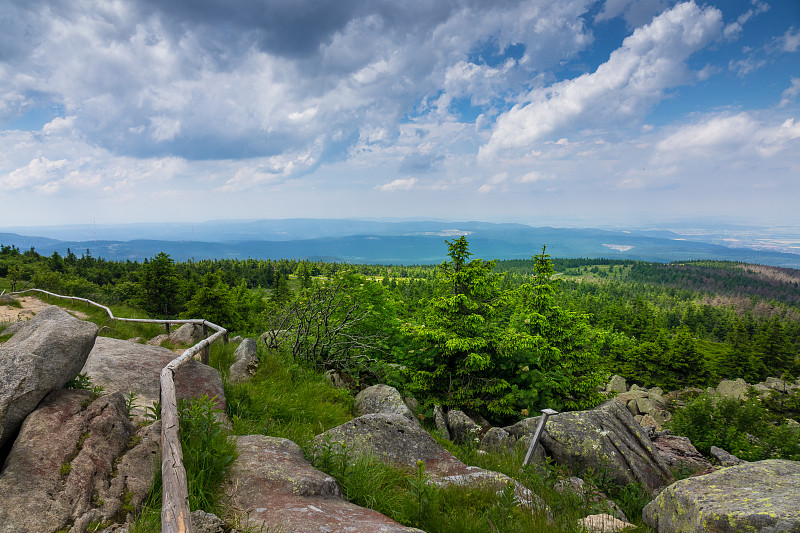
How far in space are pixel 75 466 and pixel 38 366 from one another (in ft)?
4.59

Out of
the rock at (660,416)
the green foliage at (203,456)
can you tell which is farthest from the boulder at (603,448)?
the rock at (660,416)

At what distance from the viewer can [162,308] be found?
48.2 metres

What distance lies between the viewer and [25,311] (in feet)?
74.2

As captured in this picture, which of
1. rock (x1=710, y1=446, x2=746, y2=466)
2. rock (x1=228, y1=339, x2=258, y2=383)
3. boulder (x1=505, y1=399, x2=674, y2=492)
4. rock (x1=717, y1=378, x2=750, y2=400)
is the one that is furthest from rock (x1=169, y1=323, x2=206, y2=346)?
rock (x1=717, y1=378, x2=750, y2=400)

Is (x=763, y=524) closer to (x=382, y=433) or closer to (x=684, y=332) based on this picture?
(x=382, y=433)

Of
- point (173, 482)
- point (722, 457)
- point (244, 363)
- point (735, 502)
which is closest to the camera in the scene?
point (173, 482)

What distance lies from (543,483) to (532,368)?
12.8 metres

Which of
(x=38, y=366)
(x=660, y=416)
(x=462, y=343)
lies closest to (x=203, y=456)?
(x=38, y=366)

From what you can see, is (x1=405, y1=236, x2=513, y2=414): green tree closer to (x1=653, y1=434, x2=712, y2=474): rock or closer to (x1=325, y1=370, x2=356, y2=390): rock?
(x1=325, y1=370, x2=356, y2=390): rock

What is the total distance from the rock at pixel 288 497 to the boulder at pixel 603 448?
290 inches

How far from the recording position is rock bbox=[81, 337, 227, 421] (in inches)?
271

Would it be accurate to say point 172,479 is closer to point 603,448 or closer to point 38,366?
point 38,366

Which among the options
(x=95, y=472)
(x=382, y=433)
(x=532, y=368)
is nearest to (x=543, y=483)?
(x=382, y=433)

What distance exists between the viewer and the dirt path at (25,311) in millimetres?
19406
